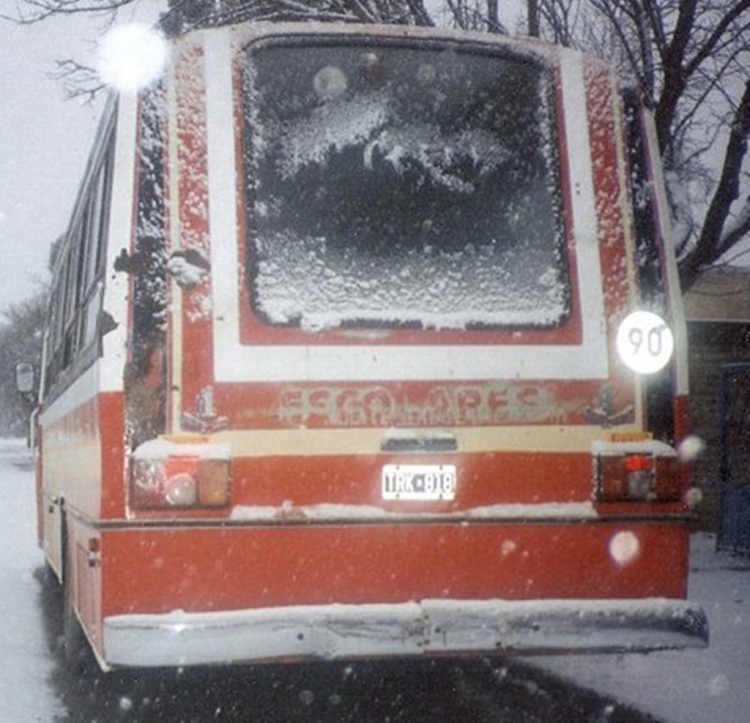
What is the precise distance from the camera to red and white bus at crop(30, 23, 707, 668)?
19.3 ft

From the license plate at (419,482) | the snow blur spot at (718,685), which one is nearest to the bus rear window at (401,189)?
the license plate at (419,482)

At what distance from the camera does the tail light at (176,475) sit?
5832 millimetres

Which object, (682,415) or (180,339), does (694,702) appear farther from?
(180,339)

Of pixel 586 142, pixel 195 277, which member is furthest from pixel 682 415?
pixel 195 277

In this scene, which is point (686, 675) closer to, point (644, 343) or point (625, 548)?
point (625, 548)

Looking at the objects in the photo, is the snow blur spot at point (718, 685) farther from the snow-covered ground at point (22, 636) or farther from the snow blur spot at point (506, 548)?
the snow-covered ground at point (22, 636)

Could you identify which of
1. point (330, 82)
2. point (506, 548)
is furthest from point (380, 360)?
point (330, 82)

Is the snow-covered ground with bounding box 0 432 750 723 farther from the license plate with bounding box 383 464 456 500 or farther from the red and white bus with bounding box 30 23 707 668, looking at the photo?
the license plate with bounding box 383 464 456 500

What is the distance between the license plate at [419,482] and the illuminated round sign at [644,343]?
0.88 metres

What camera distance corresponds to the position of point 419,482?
607 centimetres

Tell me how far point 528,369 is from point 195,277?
1381 millimetres

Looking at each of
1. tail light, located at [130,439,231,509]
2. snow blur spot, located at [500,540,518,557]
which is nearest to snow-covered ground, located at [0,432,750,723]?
snow blur spot, located at [500,540,518,557]

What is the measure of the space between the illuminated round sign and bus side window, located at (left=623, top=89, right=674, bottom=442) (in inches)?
1.6

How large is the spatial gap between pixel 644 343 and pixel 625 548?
84 cm
